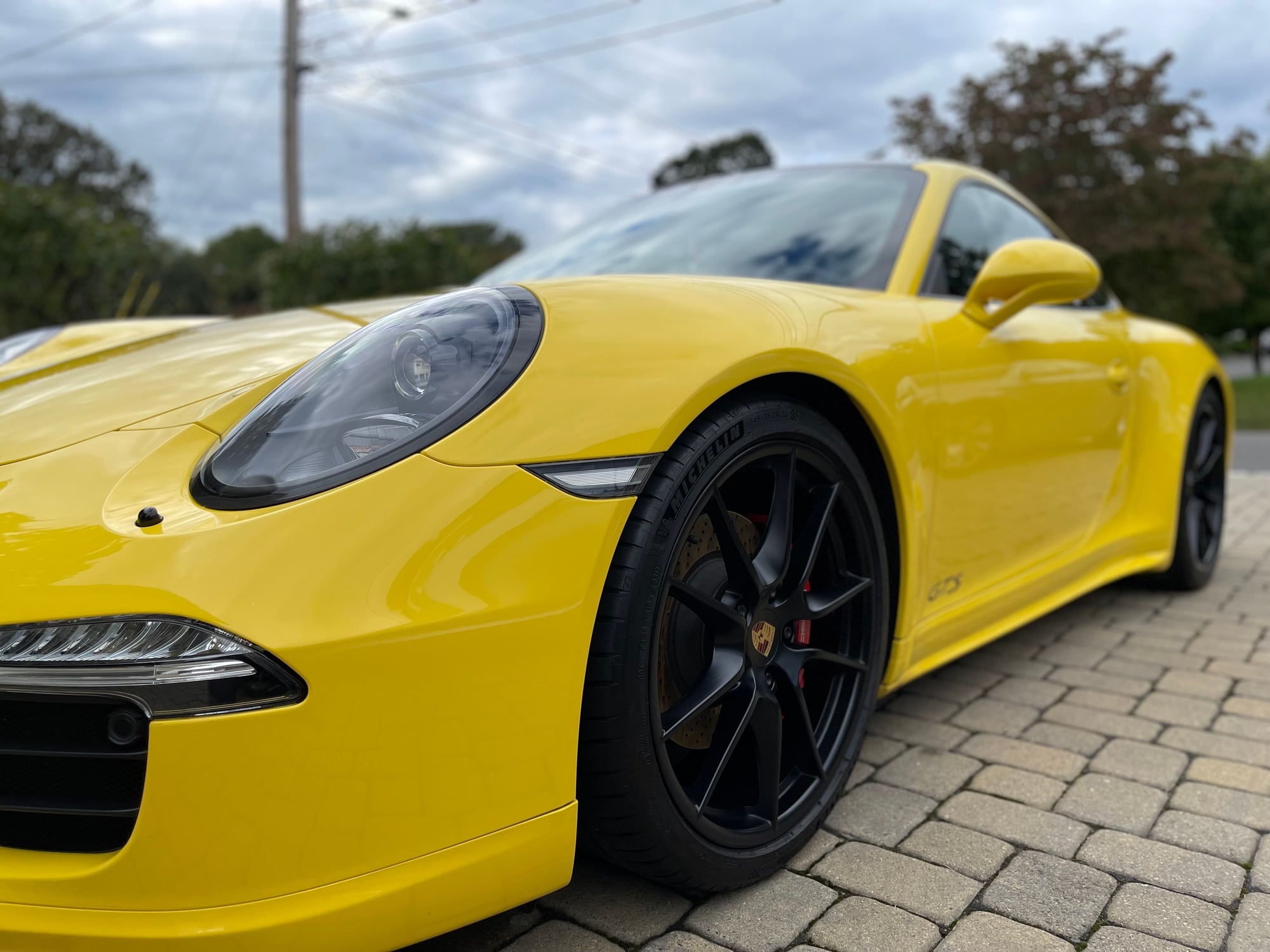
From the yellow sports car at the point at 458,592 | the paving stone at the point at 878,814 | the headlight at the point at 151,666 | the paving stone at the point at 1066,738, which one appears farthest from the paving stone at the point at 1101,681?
the headlight at the point at 151,666

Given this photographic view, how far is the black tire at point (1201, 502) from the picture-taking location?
142 inches

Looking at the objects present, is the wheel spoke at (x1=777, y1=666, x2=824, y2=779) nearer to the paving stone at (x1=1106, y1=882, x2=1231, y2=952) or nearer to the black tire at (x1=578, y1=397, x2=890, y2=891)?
the black tire at (x1=578, y1=397, x2=890, y2=891)

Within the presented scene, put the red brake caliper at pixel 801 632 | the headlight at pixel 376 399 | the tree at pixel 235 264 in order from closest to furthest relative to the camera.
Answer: the headlight at pixel 376 399
the red brake caliper at pixel 801 632
the tree at pixel 235 264

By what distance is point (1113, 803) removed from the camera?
6.44 ft

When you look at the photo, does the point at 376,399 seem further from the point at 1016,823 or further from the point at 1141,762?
the point at 1141,762

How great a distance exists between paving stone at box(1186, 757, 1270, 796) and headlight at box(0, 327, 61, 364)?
2892 mm

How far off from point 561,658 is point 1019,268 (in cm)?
151

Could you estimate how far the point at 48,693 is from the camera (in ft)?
3.52

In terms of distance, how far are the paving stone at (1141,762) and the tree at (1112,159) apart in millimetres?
16754

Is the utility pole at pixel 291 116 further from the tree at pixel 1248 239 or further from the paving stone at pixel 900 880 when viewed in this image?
the tree at pixel 1248 239

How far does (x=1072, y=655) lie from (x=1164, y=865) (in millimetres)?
1339

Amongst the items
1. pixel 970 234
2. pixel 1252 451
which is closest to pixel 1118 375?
pixel 970 234

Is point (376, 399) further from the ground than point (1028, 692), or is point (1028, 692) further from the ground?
point (376, 399)

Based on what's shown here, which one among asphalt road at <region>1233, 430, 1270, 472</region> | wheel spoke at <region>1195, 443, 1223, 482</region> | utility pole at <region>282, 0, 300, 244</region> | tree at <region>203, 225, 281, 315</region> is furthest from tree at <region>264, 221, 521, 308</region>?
tree at <region>203, 225, 281, 315</region>
